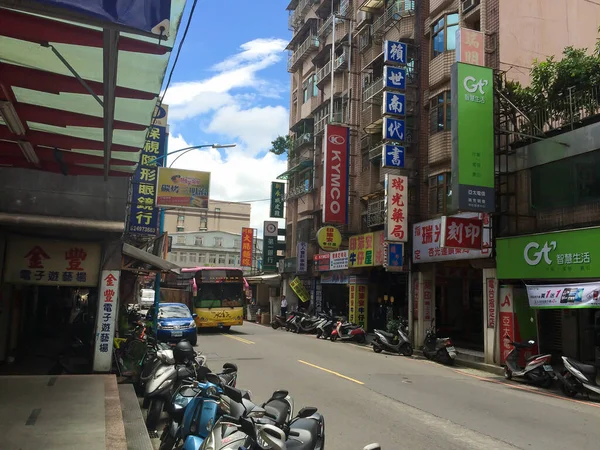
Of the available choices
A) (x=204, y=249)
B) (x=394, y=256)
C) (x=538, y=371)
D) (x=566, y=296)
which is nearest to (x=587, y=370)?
(x=538, y=371)

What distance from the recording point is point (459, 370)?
14.1 m

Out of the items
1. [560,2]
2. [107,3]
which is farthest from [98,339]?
[560,2]

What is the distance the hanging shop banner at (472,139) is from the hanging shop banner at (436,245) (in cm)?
168

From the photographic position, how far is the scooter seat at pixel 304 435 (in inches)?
182

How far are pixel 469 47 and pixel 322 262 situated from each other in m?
14.7

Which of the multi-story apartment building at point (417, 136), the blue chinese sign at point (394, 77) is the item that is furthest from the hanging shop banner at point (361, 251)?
the blue chinese sign at point (394, 77)

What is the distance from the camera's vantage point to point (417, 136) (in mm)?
19750

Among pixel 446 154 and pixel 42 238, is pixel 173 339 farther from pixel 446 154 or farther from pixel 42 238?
pixel 446 154

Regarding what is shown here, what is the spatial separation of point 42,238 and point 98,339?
7.61 feet

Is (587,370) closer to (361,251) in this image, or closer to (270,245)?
(361,251)

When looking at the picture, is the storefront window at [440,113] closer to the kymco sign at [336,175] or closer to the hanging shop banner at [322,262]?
the kymco sign at [336,175]

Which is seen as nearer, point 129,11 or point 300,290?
point 129,11

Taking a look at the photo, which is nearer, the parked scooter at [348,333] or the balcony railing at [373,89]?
the parked scooter at [348,333]

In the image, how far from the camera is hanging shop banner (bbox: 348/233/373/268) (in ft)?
70.3
